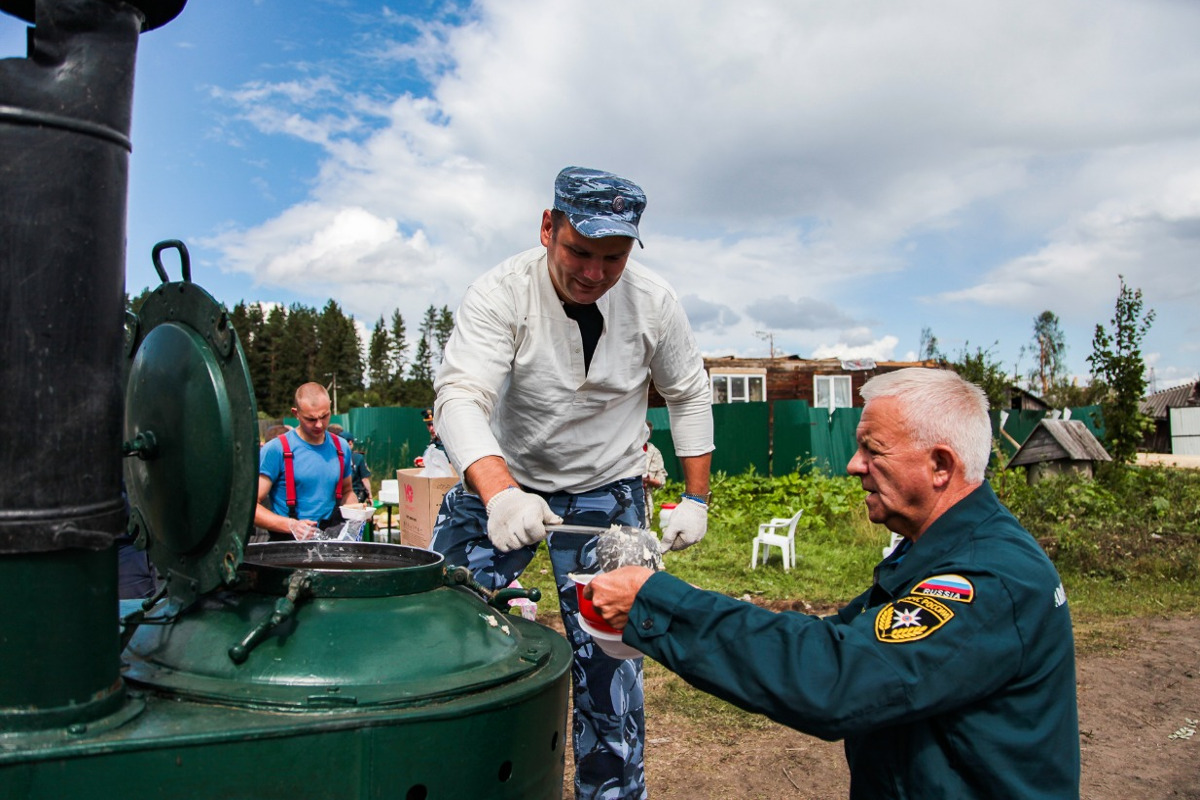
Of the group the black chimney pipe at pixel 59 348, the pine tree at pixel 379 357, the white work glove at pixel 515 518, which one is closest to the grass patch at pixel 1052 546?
the white work glove at pixel 515 518

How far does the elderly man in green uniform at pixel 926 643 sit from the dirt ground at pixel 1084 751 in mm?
2052

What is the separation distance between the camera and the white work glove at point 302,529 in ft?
17.3

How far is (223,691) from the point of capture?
1.41 metres

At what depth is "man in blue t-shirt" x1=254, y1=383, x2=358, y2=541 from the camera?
5.80m

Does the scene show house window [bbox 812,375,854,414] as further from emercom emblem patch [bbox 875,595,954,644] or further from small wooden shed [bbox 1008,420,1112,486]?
emercom emblem patch [bbox 875,595,954,644]

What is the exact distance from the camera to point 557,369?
2.86 meters

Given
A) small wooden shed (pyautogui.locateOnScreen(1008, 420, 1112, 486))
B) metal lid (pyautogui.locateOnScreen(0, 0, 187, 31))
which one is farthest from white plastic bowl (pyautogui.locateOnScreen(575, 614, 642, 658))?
small wooden shed (pyautogui.locateOnScreen(1008, 420, 1112, 486))

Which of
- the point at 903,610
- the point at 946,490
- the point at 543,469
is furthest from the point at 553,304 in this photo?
the point at 903,610

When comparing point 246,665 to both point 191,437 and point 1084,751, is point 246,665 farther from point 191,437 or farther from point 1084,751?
point 1084,751

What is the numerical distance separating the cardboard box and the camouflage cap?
13.0 feet

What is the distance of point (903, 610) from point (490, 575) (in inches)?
60.0

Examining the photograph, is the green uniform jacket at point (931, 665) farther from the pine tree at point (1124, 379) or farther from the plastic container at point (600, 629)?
the pine tree at point (1124, 379)

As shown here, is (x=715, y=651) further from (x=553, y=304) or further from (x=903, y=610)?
(x=553, y=304)

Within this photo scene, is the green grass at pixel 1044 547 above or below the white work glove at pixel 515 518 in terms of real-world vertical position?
below
